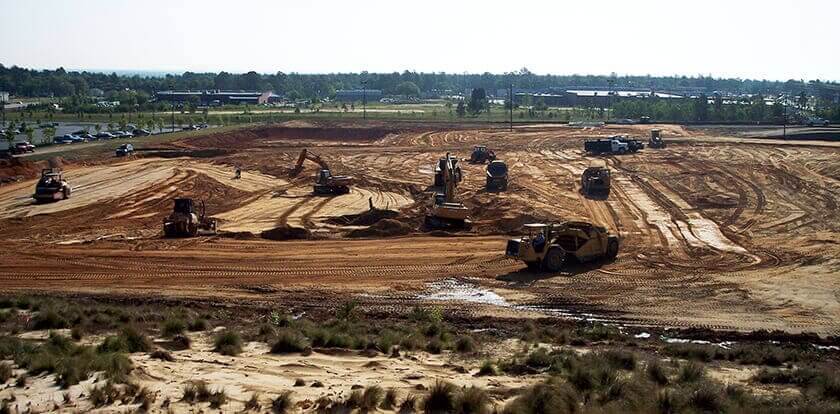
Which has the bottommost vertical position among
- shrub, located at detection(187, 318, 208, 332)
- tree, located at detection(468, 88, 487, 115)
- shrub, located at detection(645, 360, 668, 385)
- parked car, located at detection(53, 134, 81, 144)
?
parked car, located at detection(53, 134, 81, 144)

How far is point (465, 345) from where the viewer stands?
21500 millimetres

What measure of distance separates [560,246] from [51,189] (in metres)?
30.4

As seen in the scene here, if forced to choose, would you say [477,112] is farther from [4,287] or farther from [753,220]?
[4,287]

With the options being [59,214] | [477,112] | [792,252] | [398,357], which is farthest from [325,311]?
[477,112]

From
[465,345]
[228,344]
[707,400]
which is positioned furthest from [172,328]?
[707,400]

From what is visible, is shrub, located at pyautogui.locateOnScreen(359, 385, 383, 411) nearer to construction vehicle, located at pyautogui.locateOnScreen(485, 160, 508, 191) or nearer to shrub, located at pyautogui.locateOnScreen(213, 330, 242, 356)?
shrub, located at pyautogui.locateOnScreen(213, 330, 242, 356)

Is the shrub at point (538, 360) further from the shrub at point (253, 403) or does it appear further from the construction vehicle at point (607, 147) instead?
the construction vehicle at point (607, 147)

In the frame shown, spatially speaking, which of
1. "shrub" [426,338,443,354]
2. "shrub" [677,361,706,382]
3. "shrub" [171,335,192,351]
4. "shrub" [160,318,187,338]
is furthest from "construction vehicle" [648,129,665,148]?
"shrub" [171,335,192,351]

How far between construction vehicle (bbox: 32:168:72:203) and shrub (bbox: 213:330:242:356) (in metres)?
34.7

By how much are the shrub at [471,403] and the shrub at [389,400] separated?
3.41ft

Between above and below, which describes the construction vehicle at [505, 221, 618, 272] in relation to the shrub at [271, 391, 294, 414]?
below

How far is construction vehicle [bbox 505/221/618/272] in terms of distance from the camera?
33469 millimetres

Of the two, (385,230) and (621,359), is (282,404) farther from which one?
(385,230)

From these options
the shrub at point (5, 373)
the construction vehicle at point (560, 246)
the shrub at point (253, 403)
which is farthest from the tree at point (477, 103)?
the shrub at point (253, 403)
